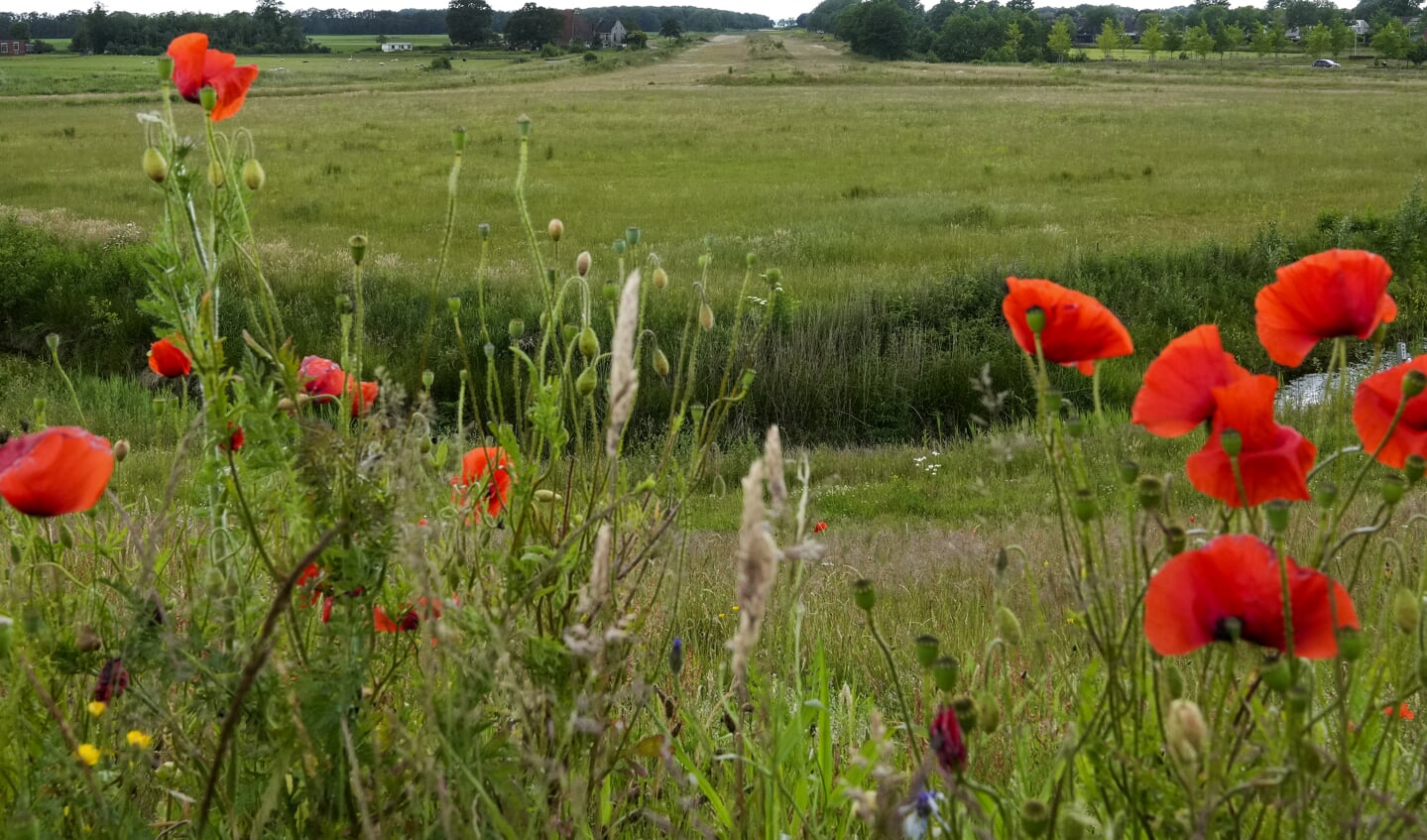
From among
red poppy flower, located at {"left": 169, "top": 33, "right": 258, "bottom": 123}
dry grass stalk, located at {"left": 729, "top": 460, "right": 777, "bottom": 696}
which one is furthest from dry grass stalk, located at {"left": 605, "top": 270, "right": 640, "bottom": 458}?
red poppy flower, located at {"left": 169, "top": 33, "right": 258, "bottom": 123}

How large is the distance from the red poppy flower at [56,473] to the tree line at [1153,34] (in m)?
88.9

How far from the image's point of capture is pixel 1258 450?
3.34 ft

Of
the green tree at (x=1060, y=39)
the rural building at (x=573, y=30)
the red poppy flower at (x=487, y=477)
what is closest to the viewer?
the red poppy flower at (x=487, y=477)

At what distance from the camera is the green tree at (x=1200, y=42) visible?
81625 millimetres

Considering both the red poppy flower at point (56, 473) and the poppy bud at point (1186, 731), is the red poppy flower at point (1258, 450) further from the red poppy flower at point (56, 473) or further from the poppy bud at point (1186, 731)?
the red poppy flower at point (56, 473)

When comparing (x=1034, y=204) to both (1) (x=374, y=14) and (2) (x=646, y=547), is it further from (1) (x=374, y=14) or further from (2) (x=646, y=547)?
→ (1) (x=374, y=14)

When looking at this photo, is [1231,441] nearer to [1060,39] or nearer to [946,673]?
[946,673]

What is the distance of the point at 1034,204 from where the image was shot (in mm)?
17266

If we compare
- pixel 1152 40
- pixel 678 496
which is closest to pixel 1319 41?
pixel 1152 40

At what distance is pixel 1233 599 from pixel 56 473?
109 centimetres

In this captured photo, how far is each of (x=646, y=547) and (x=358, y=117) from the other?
3273cm

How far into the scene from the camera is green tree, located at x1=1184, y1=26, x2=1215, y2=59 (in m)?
81.6

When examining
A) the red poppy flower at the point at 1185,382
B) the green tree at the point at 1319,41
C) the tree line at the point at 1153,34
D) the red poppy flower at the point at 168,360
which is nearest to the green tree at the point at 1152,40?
the tree line at the point at 1153,34

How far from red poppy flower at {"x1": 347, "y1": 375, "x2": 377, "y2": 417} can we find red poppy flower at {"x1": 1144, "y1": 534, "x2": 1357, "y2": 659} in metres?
1.03
